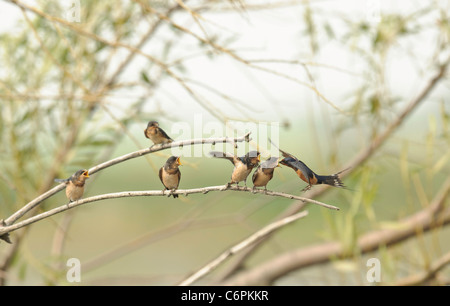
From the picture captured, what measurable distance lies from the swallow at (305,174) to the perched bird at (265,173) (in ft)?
0.03

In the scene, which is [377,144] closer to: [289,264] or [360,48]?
[360,48]

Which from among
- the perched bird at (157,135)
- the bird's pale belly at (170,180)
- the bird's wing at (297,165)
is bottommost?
the bird's wing at (297,165)

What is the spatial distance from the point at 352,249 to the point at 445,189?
30cm

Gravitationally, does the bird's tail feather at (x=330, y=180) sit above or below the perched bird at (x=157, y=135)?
below

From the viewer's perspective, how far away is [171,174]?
0.24 m

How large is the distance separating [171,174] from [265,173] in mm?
44

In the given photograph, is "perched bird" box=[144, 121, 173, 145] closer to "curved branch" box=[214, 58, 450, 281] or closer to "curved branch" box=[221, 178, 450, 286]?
"curved branch" box=[214, 58, 450, 281]

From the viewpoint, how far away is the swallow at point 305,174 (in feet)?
0.72

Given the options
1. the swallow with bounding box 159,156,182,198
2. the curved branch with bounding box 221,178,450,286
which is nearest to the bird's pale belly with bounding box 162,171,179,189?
the swallow with bounding box 159,156,182,198

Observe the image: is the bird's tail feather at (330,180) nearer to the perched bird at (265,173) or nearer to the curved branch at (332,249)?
the perched bird at (265,173)

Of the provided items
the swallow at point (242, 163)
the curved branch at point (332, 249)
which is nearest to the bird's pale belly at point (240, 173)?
the swallow at point (242, 163)

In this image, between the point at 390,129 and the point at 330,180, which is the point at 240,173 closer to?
the point at 330,180

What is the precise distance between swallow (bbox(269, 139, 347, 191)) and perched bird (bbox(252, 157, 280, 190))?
0.03 ft
